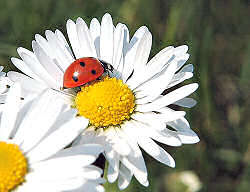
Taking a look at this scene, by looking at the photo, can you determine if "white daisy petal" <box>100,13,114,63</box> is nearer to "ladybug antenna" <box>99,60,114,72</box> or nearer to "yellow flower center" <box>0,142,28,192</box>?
"ladybug antenna" <box>99,60,114,72</box>

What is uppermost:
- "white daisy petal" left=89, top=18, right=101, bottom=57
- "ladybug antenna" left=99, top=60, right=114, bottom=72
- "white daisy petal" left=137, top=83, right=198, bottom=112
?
"white daisy petal" left=89, top=18, right=101, bottom=57

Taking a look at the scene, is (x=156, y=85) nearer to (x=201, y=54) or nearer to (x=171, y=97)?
(x=171, y=97)

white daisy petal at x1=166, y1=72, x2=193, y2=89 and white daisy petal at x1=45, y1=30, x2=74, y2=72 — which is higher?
white daisy petal at x1=45, y1=30, x2=74, y2=72

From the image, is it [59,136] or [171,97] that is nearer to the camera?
[59,136]

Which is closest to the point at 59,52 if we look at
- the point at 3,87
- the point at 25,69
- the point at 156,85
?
the point at 25,69

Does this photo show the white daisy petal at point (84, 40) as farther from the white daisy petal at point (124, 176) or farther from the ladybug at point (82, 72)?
the white daisy petal at point (124, 176)

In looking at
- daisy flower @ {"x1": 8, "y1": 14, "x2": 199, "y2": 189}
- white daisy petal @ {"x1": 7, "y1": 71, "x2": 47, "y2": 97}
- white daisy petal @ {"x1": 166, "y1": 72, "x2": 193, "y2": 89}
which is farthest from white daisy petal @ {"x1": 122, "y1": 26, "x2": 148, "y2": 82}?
white daisy petal @ {"x1": 7, "y1": 71, "x2": 47, "y2": 97}
